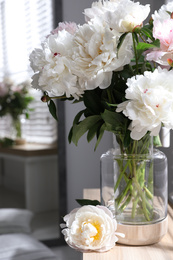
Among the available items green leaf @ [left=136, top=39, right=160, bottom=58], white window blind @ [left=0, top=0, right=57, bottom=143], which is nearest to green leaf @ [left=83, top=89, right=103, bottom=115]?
green leaf @ [left=136, top=39, right=160, bottom=58]

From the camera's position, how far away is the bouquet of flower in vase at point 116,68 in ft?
2.09

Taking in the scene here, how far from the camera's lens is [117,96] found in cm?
78

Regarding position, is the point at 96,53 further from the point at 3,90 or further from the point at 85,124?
the point at 3,90

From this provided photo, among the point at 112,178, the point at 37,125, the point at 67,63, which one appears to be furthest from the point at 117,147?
the point at 37,125

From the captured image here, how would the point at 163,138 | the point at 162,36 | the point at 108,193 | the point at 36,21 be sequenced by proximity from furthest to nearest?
the point at 36,21, the point at 163,138, the point at 108,193, the point at 162,36

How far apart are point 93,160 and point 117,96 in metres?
1.67

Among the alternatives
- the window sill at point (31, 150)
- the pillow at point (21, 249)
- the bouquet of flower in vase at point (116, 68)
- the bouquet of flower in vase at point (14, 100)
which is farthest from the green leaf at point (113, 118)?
the bouquet of flower in vase at point (14, 100)

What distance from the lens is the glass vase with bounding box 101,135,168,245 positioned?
32.3 inches

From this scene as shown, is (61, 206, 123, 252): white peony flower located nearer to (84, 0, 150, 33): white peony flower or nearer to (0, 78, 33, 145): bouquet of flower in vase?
(84, 0, 150, 33): white peony flower

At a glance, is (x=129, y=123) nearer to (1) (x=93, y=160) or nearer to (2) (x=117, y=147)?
(2) (x=117, y=147)

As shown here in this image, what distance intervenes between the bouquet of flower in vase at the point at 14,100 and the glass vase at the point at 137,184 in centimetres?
198

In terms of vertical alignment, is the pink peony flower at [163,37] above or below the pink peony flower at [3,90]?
below

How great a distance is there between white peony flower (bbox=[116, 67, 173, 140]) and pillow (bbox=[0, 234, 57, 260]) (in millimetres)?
1143

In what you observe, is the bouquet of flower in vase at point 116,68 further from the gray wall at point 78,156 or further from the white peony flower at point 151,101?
the gray wall at point 78,156
